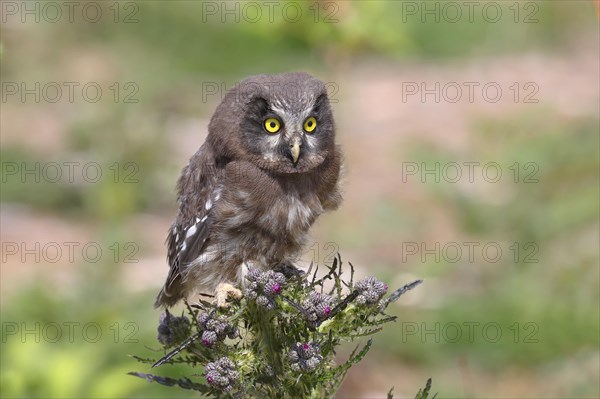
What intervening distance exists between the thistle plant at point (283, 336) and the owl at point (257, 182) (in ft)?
3.49

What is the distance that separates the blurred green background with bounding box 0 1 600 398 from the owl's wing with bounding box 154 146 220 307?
29.4 inches

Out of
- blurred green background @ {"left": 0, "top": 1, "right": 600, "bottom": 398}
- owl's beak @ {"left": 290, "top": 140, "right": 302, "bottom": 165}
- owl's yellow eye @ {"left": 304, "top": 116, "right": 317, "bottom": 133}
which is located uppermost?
owl's yellow eye @ {"left": 304, "top": 116, "right": 317, "bottom": 133}

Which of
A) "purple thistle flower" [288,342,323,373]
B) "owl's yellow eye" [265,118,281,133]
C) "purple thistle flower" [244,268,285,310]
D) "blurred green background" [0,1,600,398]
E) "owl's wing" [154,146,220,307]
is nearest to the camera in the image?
"purple thistle flower" [288,342,323,373]

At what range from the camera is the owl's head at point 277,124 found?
13.5 ft

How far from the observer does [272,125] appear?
424 centimetres

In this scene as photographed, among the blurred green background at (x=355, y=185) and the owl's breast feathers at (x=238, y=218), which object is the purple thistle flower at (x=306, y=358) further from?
the blurred green background at (x=355, y=185)

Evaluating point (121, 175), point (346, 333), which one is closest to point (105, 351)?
point (121, 175)

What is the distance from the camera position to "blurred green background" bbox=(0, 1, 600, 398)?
7145mm

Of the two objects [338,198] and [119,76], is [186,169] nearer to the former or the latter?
[338,198]

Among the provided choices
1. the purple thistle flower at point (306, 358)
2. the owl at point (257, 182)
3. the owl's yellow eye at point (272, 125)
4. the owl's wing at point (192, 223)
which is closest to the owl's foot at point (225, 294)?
the owl at point (257, 182)

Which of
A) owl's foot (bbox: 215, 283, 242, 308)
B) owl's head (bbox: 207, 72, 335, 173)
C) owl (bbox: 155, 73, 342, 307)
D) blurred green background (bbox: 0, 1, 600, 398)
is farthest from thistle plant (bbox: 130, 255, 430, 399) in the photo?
blurred green background (bbox: 0, 1, 600, 398)

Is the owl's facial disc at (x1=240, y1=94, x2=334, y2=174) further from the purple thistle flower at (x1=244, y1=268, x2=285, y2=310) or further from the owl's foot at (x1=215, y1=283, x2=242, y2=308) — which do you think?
the purple thistle flower at (x1=244, y1=268, x2=285, y2=310)

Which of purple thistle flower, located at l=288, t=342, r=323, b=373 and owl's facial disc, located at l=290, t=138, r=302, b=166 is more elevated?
owl's facial disc, located at l=290, t=138, r=302, b=166

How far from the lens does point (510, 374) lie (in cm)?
762
